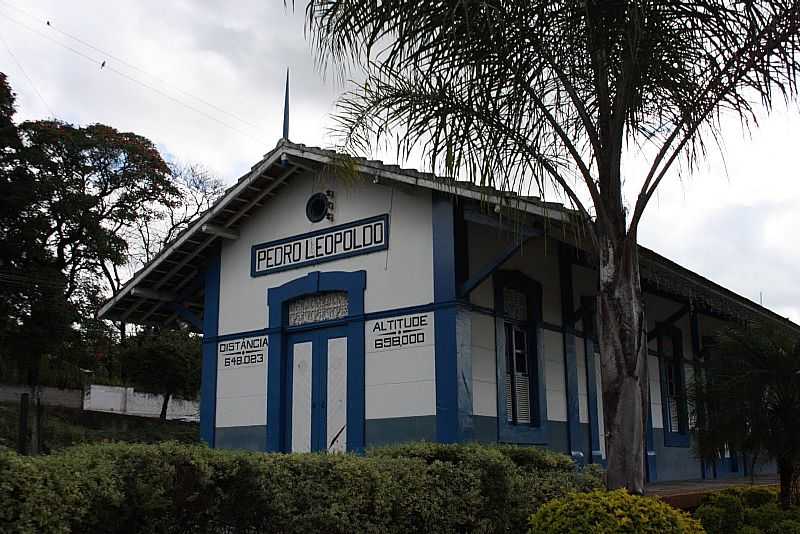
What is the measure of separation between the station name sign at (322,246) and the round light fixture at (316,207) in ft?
0.79

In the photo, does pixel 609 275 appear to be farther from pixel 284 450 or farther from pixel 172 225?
pixel 172 225

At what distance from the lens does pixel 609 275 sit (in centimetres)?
706

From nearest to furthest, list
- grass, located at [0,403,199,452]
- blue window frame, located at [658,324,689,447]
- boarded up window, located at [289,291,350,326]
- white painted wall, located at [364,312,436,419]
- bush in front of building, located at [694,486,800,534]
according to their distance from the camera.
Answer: bush in front of building, located at [694,486,800,534]
white painted wall, located at [364,312,436,419]
boarded up window, located at [289,291,350,326]
blue window frame, located at [658,324,689,447]
grass, located at [0,403,199,452]

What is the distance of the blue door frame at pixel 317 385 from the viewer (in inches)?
496

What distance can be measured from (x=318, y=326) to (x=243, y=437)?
2235 millimetres

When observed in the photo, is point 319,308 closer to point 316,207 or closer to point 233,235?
point 316,207

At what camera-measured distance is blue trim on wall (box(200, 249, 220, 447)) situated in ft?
46.0

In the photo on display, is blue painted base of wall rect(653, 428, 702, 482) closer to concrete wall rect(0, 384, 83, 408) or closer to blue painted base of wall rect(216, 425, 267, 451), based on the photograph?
blue painted base of wall rect(216, 425, 267, 451)

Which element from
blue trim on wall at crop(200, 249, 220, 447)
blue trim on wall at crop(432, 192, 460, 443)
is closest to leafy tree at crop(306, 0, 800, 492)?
blue trim on wall at crop(432, 192, 460, 443)

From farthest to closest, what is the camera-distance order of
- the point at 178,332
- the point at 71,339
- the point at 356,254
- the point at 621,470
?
the point at 178,332 < the point at 71,339 < the point at 356,254 < the point at 621,470

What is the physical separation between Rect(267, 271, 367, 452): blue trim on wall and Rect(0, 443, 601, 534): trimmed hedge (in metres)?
3.36

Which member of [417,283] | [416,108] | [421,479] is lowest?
[421,479]

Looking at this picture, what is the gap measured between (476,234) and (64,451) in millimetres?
7294

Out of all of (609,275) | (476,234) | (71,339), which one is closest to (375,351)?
(476,234)
